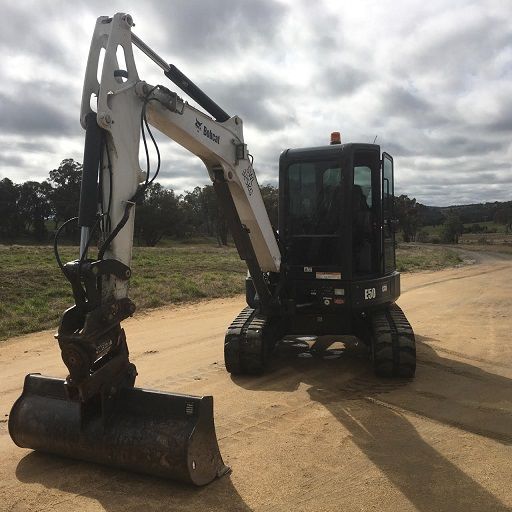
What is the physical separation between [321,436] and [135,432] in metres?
1.81

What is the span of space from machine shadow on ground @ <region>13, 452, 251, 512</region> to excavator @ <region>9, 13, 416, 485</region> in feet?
0.34

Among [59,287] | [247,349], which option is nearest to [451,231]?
[59,287]

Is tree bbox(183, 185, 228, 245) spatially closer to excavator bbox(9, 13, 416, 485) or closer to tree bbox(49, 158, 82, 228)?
tree bbox(49, 158, 82, 228)

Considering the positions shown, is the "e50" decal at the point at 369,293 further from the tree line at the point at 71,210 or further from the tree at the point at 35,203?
the tree at the point at 35,203

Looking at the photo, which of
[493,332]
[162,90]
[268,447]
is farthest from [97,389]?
[493,332]

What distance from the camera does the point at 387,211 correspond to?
7457 mm

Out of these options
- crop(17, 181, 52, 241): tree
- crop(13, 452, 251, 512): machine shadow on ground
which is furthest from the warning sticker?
crop(17, 181, 52, 241): tree

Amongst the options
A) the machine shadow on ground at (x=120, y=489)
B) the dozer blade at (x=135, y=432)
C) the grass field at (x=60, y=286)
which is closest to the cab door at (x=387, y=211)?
the dozer blade at (x=135, y=432)

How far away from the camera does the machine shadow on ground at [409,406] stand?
3908 mm

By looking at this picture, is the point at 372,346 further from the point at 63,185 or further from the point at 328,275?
the point at 63,185

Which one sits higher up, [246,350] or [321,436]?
[246,350]

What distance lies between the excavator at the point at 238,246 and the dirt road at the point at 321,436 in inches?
9.0

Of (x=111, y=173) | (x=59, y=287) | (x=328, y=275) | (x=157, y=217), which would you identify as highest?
(x=157, y=217)

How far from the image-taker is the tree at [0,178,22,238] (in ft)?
195
